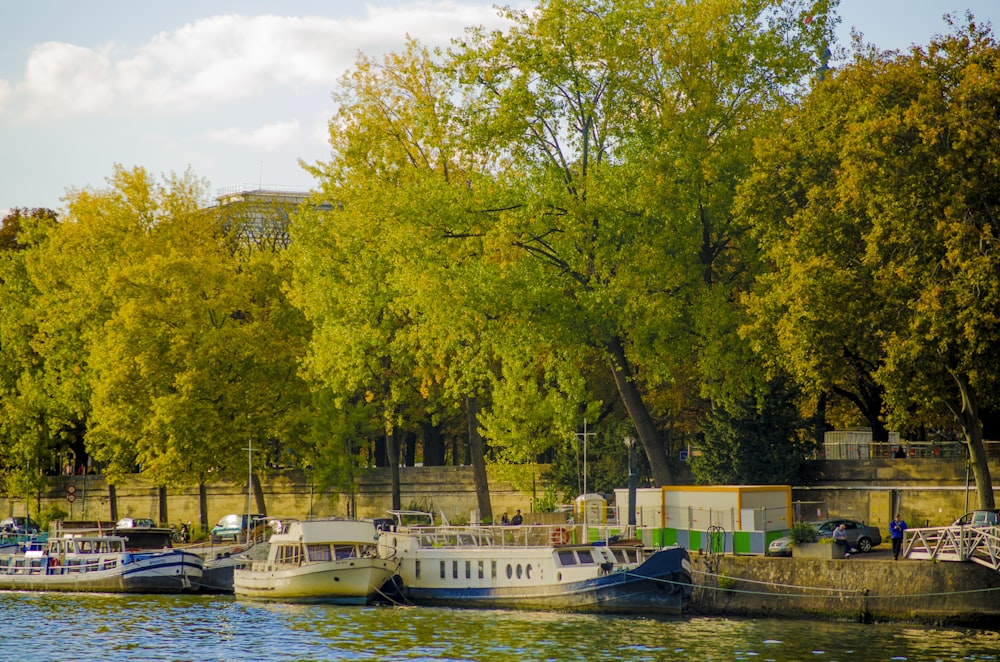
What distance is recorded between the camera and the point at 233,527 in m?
68.1

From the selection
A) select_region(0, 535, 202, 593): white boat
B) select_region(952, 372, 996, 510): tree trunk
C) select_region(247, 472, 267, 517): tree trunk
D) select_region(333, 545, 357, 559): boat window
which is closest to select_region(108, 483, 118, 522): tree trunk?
select_region(247, 472, 267, 517): tree trunk

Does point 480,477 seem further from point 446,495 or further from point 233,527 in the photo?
point 233,527

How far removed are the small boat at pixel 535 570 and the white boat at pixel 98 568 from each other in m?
9.35

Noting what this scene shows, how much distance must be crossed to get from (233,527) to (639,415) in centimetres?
2676

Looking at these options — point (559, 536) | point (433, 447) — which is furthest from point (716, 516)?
point (433, 447)

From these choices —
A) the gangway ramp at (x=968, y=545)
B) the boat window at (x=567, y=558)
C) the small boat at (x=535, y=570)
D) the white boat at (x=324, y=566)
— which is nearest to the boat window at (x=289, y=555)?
the white boat at (x=324, y=566)

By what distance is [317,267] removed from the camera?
191 feet

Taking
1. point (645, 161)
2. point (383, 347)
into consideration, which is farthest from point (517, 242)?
point (383, 347)

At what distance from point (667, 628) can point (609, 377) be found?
28.3 metres

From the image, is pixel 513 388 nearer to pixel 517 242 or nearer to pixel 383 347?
pixel 383 347

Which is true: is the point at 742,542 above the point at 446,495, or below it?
below

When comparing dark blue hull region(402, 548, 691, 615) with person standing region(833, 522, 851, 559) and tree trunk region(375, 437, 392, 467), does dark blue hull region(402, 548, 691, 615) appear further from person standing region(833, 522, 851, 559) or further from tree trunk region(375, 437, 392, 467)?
tree trunk region(375, 437, 392, 467)

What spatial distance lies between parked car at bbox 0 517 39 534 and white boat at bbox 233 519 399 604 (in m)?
28.1

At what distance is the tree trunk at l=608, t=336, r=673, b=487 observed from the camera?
162 ft
